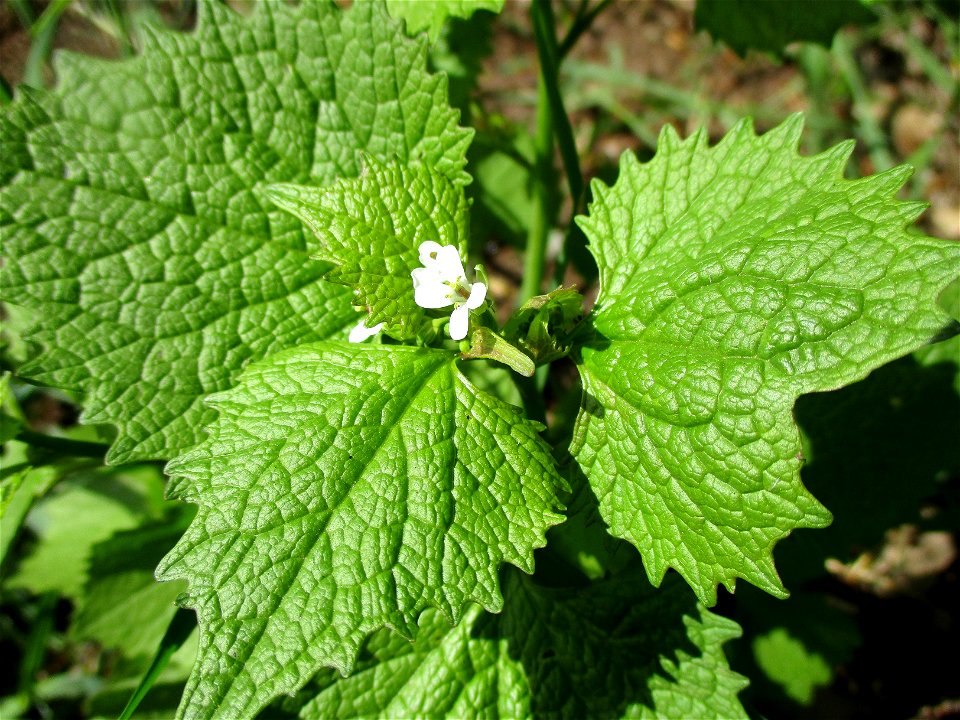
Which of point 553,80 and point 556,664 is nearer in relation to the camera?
point 556,664

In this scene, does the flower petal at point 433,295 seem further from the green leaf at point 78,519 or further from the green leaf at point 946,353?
the green leaf at point 78,519

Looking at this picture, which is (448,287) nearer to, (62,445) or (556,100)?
(556,100)

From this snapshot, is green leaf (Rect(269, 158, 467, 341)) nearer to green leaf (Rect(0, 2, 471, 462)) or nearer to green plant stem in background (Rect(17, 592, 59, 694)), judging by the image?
green leaf (Rect(0, 2, 471, 462))

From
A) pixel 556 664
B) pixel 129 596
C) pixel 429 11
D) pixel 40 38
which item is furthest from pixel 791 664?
pixel 40 38

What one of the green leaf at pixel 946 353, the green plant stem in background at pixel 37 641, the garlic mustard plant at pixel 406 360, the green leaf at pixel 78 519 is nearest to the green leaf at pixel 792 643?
the garlic mustard plant at pixel 406 360

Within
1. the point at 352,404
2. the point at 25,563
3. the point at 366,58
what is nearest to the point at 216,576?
the point at 352,404

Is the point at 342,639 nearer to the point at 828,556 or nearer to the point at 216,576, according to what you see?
the point at 216,576
